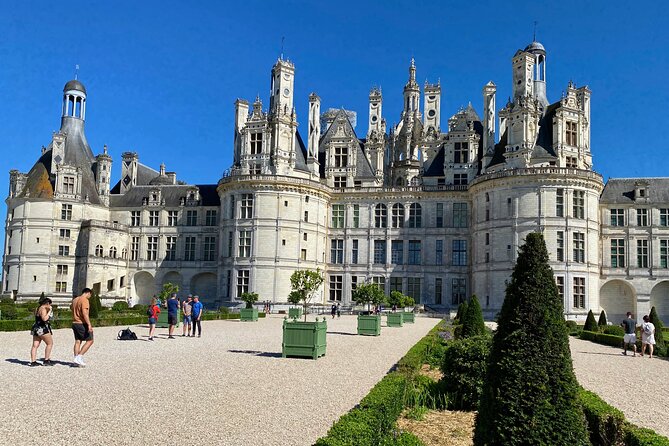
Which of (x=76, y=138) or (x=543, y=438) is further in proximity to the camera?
(x=76, y=138)

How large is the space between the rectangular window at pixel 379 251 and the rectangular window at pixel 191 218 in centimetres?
1743

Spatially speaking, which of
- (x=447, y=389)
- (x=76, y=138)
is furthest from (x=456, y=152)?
(x=447, y=389)

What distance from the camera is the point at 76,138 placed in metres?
59.7

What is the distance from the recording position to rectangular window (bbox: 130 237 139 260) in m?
58.7

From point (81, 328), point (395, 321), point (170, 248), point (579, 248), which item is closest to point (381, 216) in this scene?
point (579, 248)

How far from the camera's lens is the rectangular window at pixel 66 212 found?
2180 inches

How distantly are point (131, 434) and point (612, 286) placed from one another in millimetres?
51147

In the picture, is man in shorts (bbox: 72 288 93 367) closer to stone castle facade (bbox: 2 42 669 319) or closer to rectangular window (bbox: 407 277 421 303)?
stone castle facade (bbox: 2 42 669 319)

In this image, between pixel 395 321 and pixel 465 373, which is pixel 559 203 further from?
pixel 465 373

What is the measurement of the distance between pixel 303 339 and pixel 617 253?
41.4 meters

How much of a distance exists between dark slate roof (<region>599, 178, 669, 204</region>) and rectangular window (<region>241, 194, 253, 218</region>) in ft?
96.9

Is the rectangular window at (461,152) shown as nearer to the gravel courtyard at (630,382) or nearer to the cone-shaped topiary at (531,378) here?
the gravel courtyard at (630,382)

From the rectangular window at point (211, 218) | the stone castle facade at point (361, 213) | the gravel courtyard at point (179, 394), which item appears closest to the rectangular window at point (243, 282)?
the stone castle facade at point (361, 213)

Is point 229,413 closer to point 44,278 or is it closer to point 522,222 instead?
point 522,222
